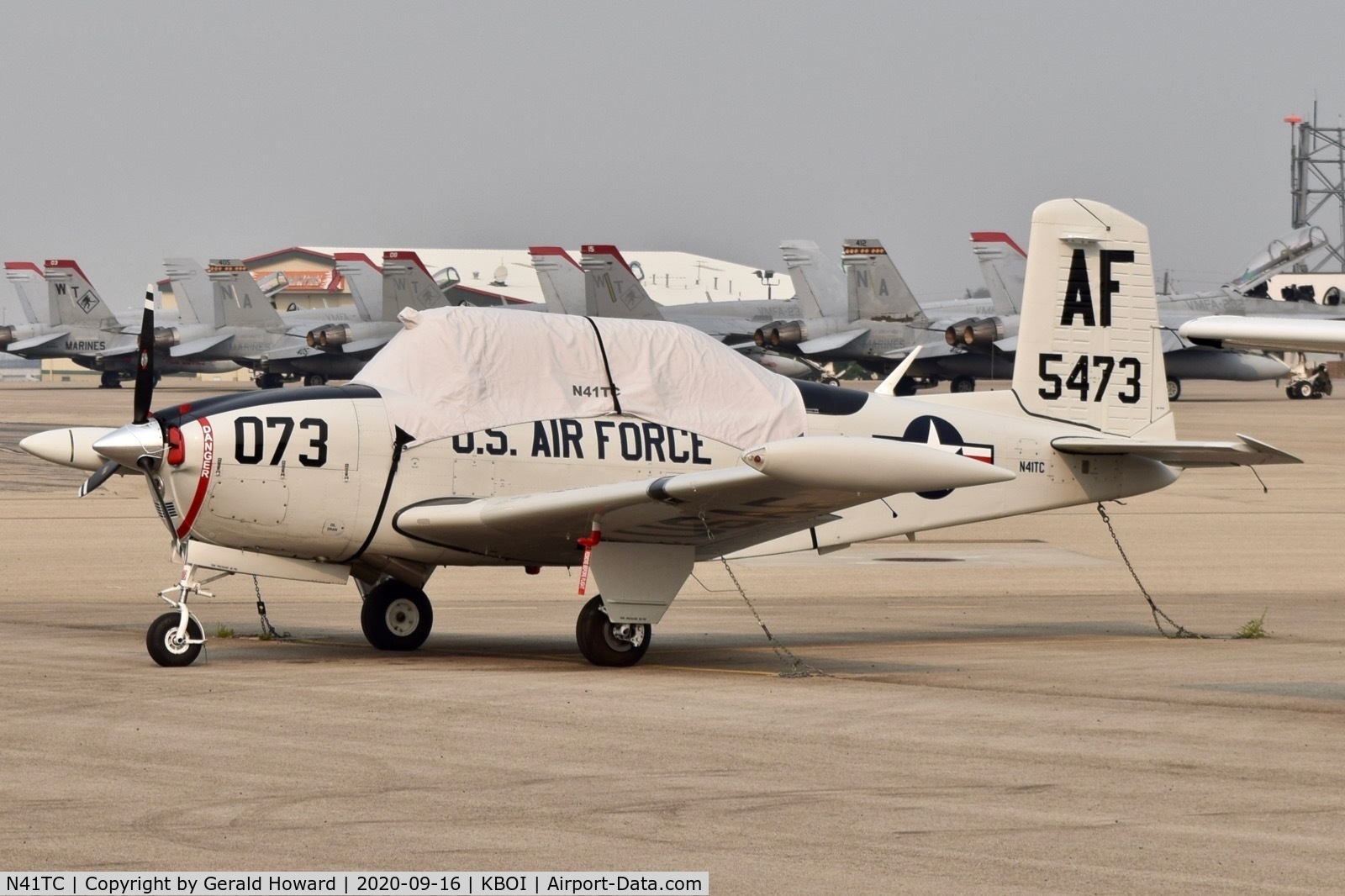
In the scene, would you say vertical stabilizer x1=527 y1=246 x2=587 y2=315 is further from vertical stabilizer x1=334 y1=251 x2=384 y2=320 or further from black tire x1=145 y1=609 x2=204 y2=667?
black tire x1=145 y1=609 x2=204 y2=667

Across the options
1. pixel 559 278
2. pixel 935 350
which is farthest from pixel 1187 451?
pixel 559 278

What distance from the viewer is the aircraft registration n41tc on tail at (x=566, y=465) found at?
10.7 m

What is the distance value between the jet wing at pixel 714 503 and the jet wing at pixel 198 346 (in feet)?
193

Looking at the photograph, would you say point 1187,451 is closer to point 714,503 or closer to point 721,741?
point 714,503

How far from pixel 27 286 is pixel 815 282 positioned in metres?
42.8

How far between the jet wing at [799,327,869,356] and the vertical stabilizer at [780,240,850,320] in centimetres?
131

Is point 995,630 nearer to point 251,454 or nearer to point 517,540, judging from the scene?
point 517,540

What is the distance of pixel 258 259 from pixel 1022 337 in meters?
137

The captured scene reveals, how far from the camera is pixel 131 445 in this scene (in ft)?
34.8

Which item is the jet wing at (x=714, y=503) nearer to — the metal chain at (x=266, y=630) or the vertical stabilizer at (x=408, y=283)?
the metal chain at (x=266, y=630)

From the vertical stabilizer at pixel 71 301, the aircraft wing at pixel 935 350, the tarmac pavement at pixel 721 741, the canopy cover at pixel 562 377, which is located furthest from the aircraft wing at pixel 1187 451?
the vertical stabilizer at pixel 71 301

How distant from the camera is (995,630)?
13.9 m

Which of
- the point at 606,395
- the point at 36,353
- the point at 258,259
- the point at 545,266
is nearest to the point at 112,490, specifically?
the point at 606,395

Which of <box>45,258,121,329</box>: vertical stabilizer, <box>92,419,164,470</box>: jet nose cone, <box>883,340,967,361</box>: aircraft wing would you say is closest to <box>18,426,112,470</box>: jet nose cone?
<box>92,419,164,470</box>: jet nose cone
